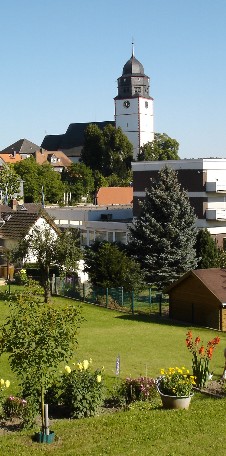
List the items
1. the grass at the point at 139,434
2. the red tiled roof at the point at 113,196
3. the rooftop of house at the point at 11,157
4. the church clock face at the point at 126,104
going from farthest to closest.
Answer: the church clock face at the point at 126,104 → the rooftop of house at the point at 11,157 → the red tiled roof at the point at 113,196 → the grass at the point at 139,434

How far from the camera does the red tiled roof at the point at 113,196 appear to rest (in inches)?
3706

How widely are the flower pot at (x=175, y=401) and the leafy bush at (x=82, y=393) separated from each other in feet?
4.77

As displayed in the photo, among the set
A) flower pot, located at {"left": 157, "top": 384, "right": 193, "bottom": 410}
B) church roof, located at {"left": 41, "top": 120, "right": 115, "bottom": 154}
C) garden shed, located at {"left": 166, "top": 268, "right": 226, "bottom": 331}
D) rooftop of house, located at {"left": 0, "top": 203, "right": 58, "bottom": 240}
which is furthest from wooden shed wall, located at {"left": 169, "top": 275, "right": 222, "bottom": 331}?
church roof, located at {"left": 41, "top": 120, "right": 115, "bottom": 154}

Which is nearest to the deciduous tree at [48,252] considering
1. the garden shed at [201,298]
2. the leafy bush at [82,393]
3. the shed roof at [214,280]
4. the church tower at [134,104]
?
the garden shed at [201,298]

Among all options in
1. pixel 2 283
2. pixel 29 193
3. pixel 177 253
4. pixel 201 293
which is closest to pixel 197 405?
pixel 201 293

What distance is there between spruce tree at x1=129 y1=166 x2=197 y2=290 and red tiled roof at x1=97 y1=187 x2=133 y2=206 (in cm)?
5076

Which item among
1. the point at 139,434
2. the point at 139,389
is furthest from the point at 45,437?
the point at 139,389

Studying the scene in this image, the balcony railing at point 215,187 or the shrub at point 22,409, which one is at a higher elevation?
the balcony railing at point 215,187

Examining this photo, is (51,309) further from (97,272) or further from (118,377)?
(97,272)

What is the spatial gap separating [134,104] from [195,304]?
11049 centimetres

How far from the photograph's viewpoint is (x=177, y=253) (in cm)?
4109

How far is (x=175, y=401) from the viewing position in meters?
15.8

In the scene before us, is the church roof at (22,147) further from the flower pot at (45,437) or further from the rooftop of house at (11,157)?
the flower pot at (45,437)

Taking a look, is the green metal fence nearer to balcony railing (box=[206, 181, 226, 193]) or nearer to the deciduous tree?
the deciduous tree
